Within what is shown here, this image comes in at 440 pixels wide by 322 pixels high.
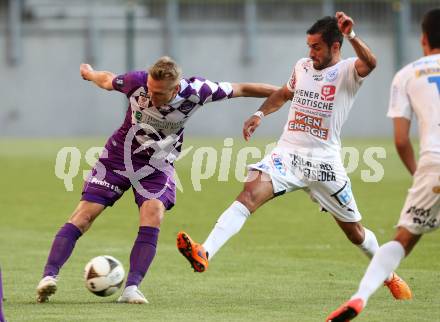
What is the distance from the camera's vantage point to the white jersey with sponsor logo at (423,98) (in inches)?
267

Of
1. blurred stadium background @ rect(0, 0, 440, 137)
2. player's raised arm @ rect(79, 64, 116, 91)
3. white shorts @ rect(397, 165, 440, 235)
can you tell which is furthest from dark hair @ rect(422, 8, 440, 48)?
blurred stadium background @ rect(0, 0, 440, 137)

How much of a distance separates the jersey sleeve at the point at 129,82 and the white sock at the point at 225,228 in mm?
1181

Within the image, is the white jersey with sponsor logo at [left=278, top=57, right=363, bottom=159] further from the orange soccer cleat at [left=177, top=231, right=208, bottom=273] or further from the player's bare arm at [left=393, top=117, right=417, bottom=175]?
the player's bare arm at [left=393, top=117, right=417, bottom=175]

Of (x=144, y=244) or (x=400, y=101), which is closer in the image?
(x=400, y=101)

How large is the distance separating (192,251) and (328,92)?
1.81 m

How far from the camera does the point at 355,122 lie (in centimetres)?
4006

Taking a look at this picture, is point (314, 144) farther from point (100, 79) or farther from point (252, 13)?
point (252, 13)

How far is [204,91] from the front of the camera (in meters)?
8.88

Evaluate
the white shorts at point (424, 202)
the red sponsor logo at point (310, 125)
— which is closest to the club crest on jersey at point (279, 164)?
the red sponsor logo at point (310, 125)

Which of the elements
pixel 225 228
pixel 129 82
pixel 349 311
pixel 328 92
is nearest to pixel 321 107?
pixel 328 92

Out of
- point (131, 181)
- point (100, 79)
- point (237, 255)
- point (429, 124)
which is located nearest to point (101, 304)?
point (131, 181)

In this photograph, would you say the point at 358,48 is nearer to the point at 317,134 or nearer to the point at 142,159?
the point at 317,134

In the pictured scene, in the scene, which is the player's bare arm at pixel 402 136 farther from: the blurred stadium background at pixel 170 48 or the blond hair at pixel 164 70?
the blurred stadium background at pixel 170 48

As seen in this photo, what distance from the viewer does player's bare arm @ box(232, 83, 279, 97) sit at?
908 centimetres
